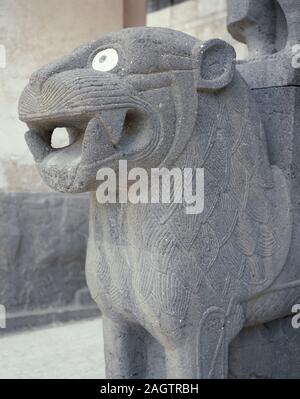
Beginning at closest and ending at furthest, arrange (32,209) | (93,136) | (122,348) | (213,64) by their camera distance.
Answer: (93,136) < (213,64) < (122,348) < (32,209)

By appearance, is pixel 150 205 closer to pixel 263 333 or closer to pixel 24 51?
pixel 263 333

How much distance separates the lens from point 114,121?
107cm

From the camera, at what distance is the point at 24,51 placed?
8.84 feet

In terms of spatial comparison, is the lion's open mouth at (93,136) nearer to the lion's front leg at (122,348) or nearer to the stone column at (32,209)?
the lion's front leg at (122,348)

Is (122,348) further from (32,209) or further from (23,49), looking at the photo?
(23,49)

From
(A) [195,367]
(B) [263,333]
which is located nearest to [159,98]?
(A) [195,367]

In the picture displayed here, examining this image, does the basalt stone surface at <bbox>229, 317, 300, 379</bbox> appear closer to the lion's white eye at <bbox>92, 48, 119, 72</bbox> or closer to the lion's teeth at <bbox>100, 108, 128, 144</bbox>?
the lion's teeth at <bbox>100, 108, 128, 144</bbox>

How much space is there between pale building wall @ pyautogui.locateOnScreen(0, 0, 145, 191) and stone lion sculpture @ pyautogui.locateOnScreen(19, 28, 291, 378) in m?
1.47

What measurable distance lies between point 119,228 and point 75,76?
38 centimetres

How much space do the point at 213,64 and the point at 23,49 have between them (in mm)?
1772

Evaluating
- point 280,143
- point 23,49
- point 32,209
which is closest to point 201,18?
point 23,49

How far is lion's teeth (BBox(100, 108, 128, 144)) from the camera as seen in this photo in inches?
41.9

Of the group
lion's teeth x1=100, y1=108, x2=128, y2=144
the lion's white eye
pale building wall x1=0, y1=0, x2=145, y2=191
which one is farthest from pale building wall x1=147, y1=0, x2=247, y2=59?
lion's teeth x1=100, y1=108, x2=128, y2=144

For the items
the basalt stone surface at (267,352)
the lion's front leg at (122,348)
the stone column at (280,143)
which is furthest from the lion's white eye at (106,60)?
the basalt stone surface at (267,352)
